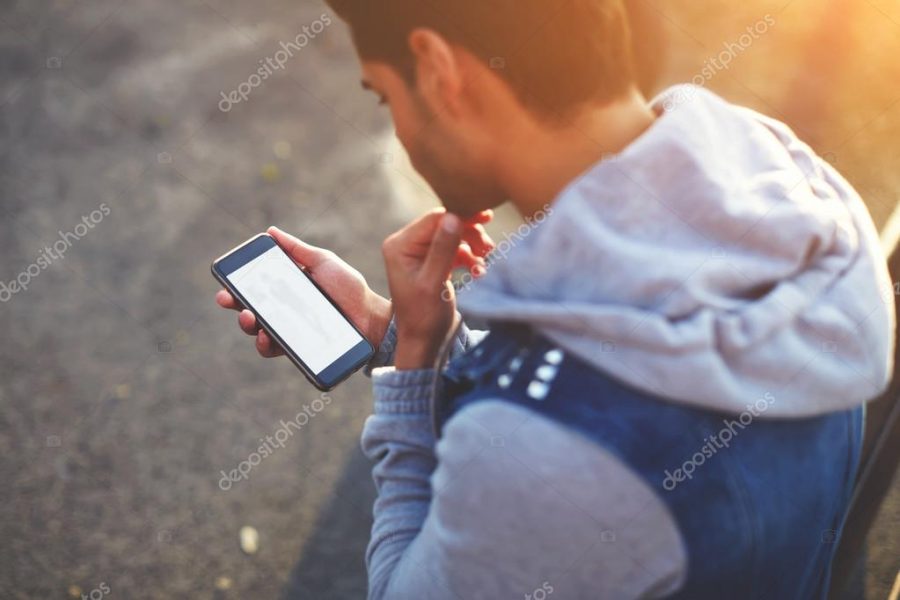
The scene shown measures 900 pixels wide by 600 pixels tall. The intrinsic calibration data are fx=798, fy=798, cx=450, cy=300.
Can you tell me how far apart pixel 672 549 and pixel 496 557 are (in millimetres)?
279

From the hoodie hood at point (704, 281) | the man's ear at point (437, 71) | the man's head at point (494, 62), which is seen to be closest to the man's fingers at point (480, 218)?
the man's head at point (494, 62)

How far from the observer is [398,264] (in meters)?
1.82

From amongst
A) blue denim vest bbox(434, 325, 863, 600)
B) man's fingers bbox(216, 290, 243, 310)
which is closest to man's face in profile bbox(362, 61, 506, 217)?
blue denim vest bbox(434, 325, 863, 600)

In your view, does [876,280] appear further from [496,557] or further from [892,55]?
[892,55]

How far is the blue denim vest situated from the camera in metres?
1.23

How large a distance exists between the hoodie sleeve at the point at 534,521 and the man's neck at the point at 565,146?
51 centimetres

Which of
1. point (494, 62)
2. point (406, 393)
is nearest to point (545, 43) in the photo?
point (494, 62)

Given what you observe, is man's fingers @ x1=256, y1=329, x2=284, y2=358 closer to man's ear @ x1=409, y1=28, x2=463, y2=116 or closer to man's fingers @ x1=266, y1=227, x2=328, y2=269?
man's fingers @ x1=266, y1=227, x2=328, y2=269

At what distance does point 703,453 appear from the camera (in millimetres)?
1262

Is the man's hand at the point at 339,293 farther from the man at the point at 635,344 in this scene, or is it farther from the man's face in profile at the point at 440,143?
the man at the point at 635,344

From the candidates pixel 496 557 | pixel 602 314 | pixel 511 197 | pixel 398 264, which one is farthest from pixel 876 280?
pixel 398 264

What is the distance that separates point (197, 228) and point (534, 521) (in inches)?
118

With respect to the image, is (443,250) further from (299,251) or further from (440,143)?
(299,251)

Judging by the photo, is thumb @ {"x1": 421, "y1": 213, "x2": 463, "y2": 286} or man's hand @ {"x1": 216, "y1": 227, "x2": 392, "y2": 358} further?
man's hand @ {"x1": 216, "y1": 227, "x2": 392, "y2": 358}
